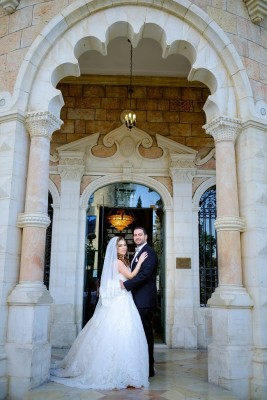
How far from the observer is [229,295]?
467 cm

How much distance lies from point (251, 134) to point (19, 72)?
3174 millimetres

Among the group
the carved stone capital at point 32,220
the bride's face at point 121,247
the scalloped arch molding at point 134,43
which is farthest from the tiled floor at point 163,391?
the scalloped arch molding at point 134,43

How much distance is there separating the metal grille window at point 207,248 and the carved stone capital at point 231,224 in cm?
330

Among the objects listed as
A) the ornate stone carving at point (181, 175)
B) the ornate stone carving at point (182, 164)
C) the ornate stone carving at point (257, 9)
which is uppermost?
the ornate stone carving at point (257, 9)

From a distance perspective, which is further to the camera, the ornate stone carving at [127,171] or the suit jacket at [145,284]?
the ornate stone carving at [127,171]

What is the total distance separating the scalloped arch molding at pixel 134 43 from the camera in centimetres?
519

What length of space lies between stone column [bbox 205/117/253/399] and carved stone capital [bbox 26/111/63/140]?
7.13 ft

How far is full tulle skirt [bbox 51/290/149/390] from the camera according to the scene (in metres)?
4.38

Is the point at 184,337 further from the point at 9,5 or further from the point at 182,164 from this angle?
the point at 9,5

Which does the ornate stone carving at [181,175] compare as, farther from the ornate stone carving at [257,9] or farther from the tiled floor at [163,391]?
the tiled floor at [163,391]

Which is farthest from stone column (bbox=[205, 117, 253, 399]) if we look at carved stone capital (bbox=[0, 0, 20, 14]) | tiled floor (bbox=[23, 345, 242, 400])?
carved stone capital (bbox=[0, 0, 20, 14])

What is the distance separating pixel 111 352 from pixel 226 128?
125 inches

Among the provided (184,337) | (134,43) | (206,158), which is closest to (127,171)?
(206,158)

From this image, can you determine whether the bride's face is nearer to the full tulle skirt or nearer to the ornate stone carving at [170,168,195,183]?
the full tulle skirt
